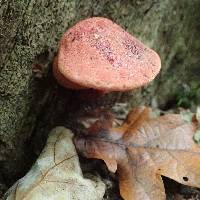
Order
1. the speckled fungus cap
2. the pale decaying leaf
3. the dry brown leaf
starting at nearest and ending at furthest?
the speckled fungus cap
the pale decaying leaf
the dry brown leaf

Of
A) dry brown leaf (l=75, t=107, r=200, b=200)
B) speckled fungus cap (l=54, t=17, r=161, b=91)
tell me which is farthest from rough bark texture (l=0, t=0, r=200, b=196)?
dry brown leaf (l=75, t=107, r=200, b=200)

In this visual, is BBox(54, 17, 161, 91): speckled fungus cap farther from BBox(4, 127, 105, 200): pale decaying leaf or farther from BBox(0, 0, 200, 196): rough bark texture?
BBox(4, 127, 105, 200): pale decaying leaf

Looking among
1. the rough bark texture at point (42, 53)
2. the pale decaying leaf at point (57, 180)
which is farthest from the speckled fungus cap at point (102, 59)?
the pale decaying leaf at point (57, 180)

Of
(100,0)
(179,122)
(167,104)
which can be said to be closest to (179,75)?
(167,104)

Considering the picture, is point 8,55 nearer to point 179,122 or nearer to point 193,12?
point 179,122

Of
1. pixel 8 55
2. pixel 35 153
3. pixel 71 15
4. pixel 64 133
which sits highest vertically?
pixel 71 15
